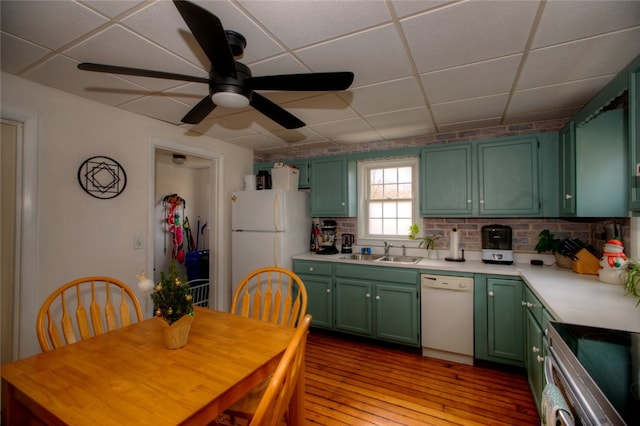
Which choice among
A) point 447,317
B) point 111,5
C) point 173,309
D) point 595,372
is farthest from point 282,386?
point 447,317

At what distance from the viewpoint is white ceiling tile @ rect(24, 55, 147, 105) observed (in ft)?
5.93

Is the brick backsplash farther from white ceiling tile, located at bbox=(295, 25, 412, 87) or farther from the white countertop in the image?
white ceiling tile, located at bbox=(295, 25, 412, 87)

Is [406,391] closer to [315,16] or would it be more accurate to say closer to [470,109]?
[470,109]

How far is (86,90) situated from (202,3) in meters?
1.55

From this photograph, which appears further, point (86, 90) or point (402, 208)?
point (402, 208)

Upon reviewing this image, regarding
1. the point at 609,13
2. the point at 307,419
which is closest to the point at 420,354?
the point at 307,419

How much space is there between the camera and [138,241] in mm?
2637

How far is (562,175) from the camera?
2.53 meters

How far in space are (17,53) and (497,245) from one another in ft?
13.2

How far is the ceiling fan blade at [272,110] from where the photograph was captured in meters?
1.53

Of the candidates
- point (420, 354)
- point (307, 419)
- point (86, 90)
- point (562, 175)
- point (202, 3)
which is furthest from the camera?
point (420, 354)

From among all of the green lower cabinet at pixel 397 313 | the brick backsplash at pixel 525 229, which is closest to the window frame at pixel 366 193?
the brick backsplash at pixel 525 229

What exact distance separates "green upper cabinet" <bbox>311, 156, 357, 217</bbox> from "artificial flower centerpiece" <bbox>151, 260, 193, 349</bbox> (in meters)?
2.43

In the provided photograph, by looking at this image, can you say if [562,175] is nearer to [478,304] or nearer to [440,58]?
[478,304]
